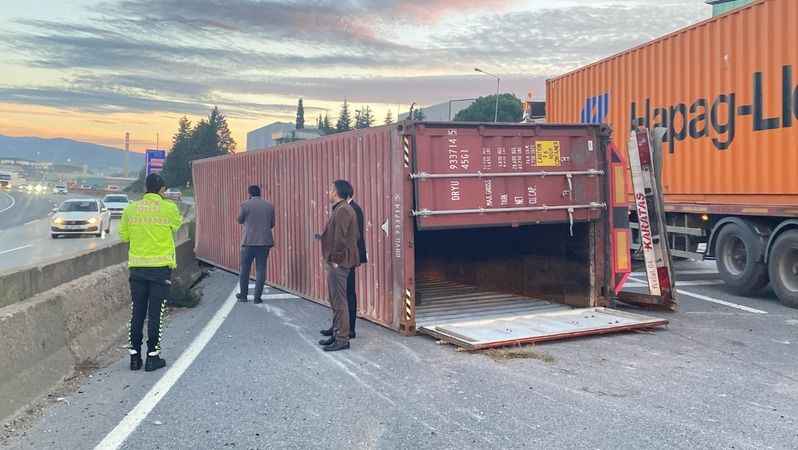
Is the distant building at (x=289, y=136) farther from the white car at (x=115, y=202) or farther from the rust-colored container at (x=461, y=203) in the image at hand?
the rust-colored container at (x=461, y=203)

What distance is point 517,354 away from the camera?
6895 millimetres

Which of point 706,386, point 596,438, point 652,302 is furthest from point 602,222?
point 596,438

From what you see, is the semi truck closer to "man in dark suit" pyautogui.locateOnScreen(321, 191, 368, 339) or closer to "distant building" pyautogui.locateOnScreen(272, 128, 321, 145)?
"man in dark suit" pyautogui.locateOnScreen(321, 191, 368, 339)

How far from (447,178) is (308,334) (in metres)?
2.44

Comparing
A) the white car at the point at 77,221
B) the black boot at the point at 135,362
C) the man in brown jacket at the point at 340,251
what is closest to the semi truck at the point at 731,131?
the man in brown jacket at the point at 340,251

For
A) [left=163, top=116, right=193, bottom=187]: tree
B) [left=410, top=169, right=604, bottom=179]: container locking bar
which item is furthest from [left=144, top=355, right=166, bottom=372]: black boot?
[left=163, top=116, right=193, bottom=187]: tree

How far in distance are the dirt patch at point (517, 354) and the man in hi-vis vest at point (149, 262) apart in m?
3.16

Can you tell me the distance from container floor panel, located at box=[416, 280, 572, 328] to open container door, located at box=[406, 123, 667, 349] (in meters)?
0.01

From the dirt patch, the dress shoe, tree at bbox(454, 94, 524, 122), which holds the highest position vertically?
tree at bbox(454, 94, 524, 122)

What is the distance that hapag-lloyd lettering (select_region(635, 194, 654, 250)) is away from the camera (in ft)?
31.0

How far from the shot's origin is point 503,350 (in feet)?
23.1

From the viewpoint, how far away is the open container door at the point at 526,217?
8.00 meters

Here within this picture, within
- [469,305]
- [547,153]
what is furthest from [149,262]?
[547,153]

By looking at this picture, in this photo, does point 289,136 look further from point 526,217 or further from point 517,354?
point 517,354
